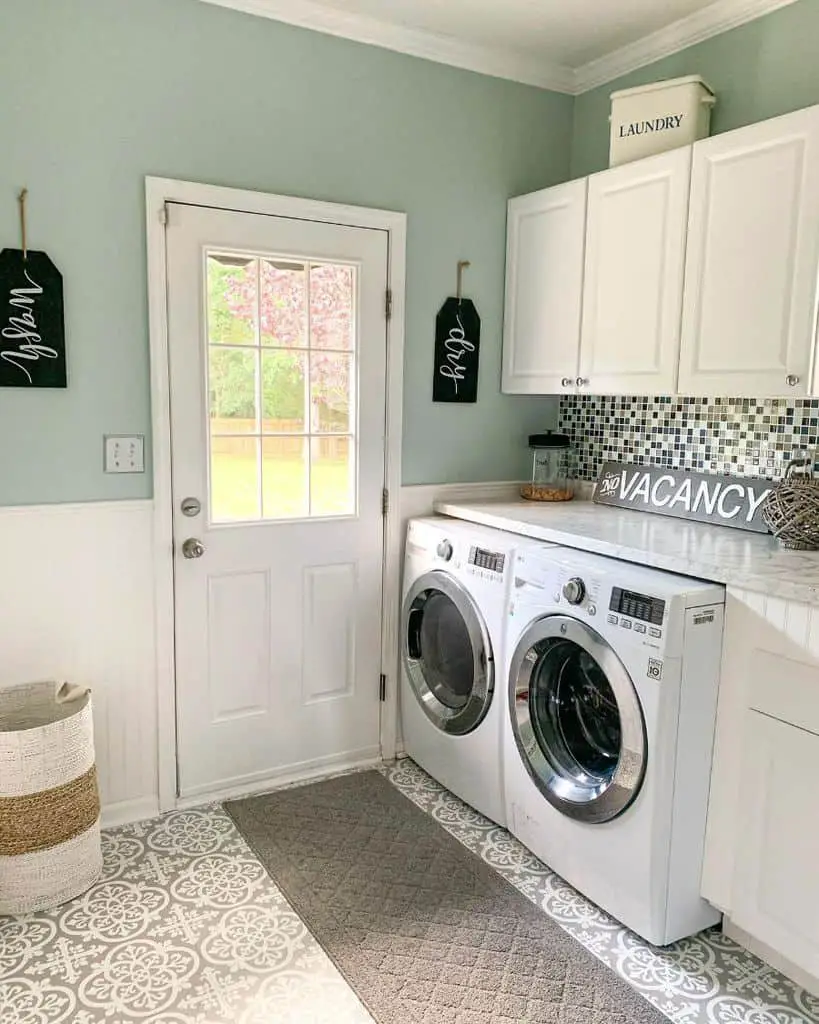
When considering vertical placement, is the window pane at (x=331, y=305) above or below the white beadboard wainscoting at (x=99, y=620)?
above

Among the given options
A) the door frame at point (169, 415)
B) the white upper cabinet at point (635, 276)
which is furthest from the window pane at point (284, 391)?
the white upper cabinet at point (635, 276)

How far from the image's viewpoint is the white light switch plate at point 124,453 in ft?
8.13

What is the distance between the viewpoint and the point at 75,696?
7.86ft

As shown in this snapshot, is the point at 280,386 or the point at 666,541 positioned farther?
the point at 280,386

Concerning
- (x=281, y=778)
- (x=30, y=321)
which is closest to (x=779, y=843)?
(x=281, y=778)

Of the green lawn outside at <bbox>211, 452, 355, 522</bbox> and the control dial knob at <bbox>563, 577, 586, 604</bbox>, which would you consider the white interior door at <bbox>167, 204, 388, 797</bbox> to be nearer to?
the green lawn outside at <bbox>211, 452, 355, 522</bbox>

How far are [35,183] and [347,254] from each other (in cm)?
97

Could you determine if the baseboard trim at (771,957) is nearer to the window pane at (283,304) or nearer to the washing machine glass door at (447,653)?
the washing machine glass door at (447,653)

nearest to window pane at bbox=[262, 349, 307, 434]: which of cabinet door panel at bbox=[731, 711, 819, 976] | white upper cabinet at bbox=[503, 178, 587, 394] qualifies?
white upper cabinet at bbox=[503, 178, 587, 394]

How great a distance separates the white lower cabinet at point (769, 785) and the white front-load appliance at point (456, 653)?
0.71 m

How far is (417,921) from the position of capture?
2.19 metres

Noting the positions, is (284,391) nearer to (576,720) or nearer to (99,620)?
(99,620)

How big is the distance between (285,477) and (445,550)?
23.6 inches

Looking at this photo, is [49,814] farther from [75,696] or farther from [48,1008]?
[48,1008]
